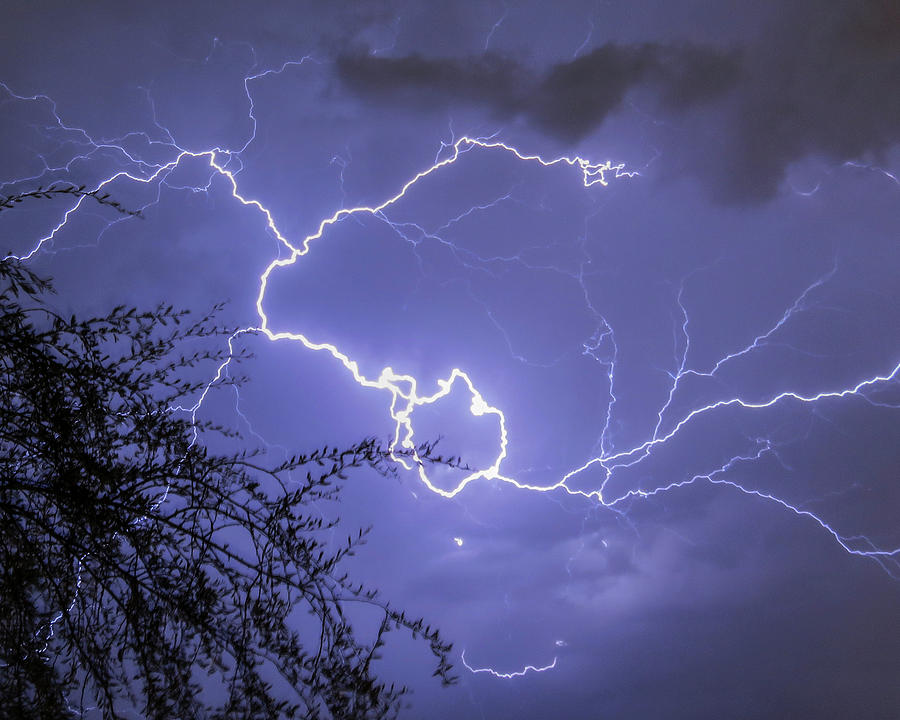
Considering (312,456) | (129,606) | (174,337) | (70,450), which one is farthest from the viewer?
(174,337)

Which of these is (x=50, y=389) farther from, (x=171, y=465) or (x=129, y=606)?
(x=129, y=606)

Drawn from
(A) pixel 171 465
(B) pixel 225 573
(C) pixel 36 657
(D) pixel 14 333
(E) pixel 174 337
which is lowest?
(C) pixel 36 657

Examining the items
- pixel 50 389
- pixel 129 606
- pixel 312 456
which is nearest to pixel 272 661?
pixel 129 606

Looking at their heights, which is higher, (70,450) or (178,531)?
(70,450)

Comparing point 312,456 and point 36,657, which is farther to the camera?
point 312,456

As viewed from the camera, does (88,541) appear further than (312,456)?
No

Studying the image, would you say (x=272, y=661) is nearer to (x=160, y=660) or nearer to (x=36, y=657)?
(x=160, y=660)

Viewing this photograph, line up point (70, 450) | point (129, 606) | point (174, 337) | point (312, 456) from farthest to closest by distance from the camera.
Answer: point (174, 337) < point (312, 456) < point (70, 450) < point (129, 606)

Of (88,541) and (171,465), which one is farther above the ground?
(171,465)

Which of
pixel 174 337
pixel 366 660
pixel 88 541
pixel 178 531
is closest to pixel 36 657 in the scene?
pixel 88 541

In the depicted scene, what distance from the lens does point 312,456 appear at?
1.79 m

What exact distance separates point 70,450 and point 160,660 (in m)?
0.52

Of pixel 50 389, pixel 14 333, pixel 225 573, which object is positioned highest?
pixel 14 333

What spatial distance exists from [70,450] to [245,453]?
0.39m
